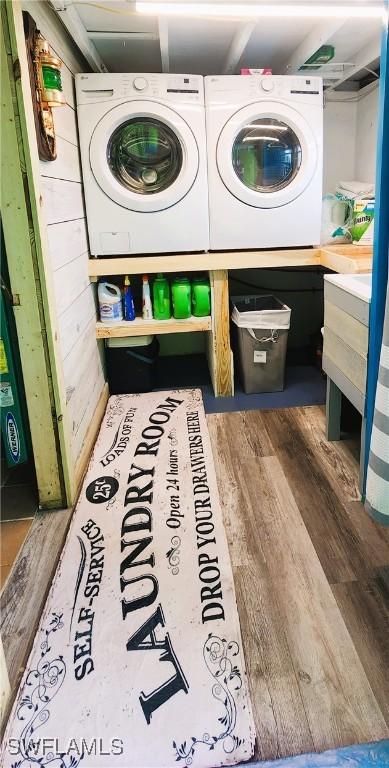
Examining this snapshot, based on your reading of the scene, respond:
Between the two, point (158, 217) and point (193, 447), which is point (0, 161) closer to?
point (158, 217)

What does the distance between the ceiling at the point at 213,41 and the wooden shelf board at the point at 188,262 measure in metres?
0.97

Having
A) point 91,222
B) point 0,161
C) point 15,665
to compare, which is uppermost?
point 0,161

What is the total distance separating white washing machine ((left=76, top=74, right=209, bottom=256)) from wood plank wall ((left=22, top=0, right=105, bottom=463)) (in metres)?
0.08

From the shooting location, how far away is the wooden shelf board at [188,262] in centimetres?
260

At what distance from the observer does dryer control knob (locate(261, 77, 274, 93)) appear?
2445mm

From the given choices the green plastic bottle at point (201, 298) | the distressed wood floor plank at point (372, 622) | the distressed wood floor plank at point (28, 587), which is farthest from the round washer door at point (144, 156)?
the distressed wood floor plank at point (372, 622)

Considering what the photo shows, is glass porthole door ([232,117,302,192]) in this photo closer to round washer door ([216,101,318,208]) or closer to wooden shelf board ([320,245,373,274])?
round washer door ([216,101,318,208])

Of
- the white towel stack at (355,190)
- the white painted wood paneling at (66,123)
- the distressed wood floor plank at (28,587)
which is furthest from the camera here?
the white towel stack at (355,190)

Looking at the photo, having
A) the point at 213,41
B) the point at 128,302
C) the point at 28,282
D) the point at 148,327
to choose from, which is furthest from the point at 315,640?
the point at 213,41

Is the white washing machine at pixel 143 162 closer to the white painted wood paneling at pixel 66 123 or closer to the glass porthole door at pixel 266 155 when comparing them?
the white painted wood paneling at pixel 66 123

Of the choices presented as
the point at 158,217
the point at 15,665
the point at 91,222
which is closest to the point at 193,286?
the point at 158,217

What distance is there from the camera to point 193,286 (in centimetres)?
280

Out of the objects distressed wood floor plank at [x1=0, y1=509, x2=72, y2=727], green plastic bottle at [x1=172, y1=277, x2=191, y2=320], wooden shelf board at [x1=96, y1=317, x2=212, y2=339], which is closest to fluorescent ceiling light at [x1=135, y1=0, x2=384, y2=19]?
green plastic bottle at [x1=172, y1=277, x2=191, y2=320]

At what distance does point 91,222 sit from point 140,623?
6.35 feet
